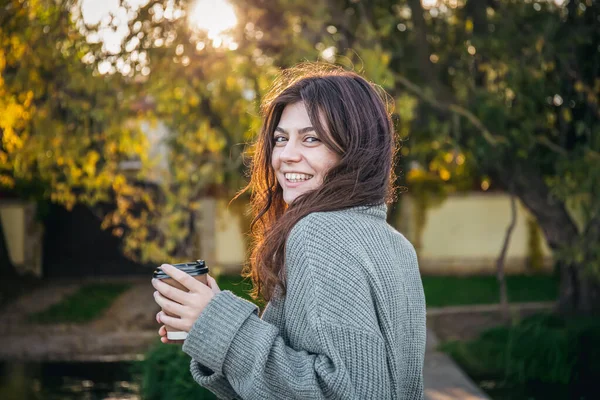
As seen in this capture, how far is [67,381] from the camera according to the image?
7395mm

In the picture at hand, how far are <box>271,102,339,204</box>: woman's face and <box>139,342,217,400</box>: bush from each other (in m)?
3.02

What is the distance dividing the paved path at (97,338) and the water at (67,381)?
13.9 inches

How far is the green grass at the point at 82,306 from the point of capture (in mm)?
10844

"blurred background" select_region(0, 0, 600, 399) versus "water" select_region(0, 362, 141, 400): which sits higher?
"blurred background" select_region(0, 0, 600, 399)

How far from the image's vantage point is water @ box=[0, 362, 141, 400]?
672cm

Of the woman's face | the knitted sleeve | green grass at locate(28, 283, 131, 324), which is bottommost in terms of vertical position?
green grass at locate(28, 283, 131, 324)

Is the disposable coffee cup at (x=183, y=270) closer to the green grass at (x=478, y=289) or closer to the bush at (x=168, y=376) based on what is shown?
the bush at (x=168, y=376)

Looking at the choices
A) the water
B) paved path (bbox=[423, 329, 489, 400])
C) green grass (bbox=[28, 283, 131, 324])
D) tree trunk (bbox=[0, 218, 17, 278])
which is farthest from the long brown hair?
tree trunk (bbox=[0, 218, 17, 278])

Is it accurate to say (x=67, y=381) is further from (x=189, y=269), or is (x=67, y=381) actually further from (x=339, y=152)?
(x=339, y=152)

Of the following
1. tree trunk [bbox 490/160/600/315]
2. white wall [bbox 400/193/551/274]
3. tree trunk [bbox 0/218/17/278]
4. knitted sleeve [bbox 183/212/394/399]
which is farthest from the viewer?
white wall [bbox 400/193/551/274]

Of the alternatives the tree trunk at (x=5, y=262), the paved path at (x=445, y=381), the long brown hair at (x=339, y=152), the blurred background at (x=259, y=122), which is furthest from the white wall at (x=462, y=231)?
the long brown hair at (x=339, y=152)

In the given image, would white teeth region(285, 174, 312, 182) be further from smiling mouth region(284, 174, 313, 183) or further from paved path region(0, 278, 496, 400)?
paved path region(0, 278, 496, 400)

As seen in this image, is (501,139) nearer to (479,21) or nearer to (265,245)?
(479,21)

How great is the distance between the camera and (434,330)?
923 centimetres
